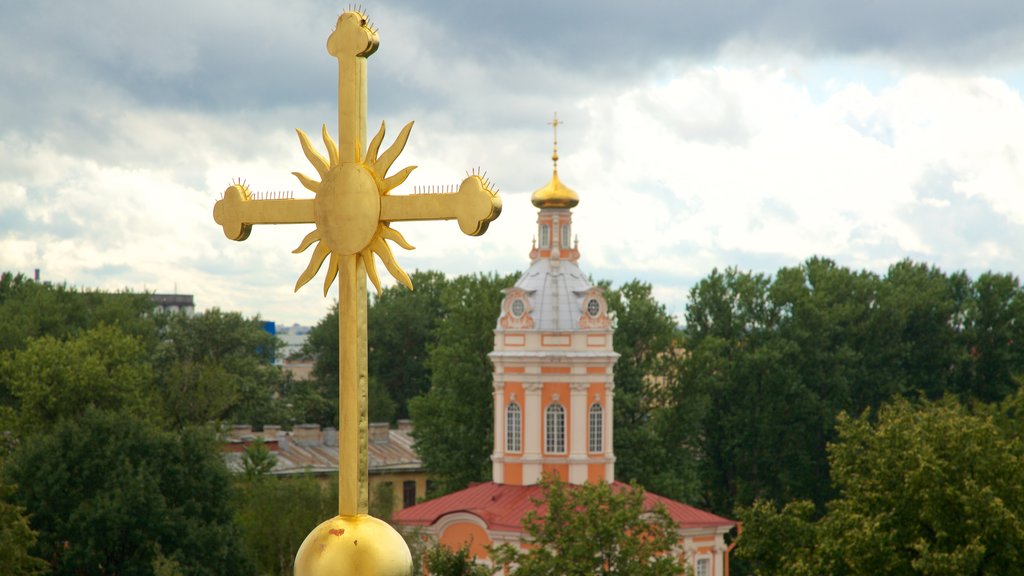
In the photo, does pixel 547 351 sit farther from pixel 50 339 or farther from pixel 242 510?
pixel 50 339

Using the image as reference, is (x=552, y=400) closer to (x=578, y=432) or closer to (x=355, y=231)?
(x=578, y=432)

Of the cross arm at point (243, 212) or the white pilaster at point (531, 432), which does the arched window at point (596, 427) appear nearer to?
the white pilaster at point (531, 432)

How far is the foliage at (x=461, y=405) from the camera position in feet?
185

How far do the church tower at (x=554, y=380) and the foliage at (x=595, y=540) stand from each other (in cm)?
1053

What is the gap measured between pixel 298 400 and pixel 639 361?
22236 mm

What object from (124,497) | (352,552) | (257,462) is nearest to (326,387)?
(257,462)

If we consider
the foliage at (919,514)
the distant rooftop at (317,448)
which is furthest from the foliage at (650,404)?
the foliage at (919,514)

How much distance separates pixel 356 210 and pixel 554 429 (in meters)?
40.9

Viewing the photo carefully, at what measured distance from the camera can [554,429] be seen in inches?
1907

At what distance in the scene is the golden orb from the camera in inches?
311

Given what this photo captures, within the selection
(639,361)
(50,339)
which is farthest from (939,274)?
(50,339)

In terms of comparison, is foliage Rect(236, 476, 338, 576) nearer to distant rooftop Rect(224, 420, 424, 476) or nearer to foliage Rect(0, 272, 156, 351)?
distant rooftop Rect(224, 420, 424, 476)

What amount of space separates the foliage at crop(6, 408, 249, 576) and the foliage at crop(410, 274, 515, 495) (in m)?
17.2

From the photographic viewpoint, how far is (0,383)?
5284 cm
